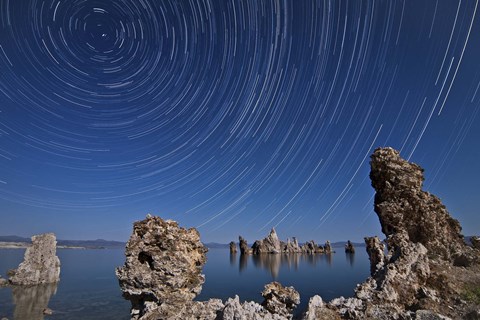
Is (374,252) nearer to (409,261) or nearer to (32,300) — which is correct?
(409,261)

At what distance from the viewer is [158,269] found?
24641mm

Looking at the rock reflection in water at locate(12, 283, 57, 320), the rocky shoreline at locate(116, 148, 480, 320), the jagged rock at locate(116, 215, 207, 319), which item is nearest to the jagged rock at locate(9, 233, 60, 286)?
the rock reflection in water at locate(12, 283, 57, 320)

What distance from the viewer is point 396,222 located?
3509cm

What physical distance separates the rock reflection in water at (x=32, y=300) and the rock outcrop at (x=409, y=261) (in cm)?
4872

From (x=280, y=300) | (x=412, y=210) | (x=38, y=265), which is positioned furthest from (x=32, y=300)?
(x=412, y=210)

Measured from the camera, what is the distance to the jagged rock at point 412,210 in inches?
1341

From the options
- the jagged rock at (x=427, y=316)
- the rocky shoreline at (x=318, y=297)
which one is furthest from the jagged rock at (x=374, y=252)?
the jagged rock at (x=427, y=316)

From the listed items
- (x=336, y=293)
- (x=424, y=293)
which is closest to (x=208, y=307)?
(x=424, y=293)

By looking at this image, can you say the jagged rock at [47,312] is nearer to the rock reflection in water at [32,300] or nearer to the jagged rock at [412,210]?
the rock reflection in water at [32,300]

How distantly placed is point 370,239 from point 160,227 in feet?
88.5

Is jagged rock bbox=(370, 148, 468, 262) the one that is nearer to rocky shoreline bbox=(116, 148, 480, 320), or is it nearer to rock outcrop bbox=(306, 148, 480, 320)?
rock outcrop bbox=(306, 148, 480, 320)

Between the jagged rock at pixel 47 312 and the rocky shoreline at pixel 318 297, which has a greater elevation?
the rocky shoreline at pixel 318 297

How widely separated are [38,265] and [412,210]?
306 ft

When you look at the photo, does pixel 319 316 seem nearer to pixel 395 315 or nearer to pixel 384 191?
pixel 395 315
